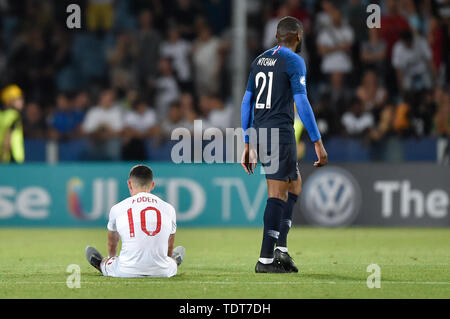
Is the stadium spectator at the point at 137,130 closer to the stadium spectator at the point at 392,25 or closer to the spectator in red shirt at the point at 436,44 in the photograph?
the stadium spectator at the point at 392,25

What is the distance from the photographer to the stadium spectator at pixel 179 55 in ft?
61.3

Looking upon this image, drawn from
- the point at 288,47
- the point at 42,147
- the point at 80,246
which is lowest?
the point at 80,246

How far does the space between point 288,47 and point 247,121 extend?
0.77m

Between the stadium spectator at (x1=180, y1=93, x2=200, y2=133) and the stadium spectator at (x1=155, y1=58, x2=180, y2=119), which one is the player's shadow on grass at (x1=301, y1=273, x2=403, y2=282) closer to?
the stadium spectator at (x1=180, y1=93, x2=200, y2=133)

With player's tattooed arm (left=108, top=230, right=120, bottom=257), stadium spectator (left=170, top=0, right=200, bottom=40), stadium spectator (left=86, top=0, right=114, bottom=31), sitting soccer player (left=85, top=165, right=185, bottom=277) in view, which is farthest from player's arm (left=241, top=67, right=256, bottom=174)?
stadium spectator (left=86, top=0, right=114, bottom=31)

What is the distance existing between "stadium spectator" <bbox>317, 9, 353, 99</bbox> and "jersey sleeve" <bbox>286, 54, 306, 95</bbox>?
30.4 ft

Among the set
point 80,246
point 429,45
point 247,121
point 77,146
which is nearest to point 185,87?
point 77,146

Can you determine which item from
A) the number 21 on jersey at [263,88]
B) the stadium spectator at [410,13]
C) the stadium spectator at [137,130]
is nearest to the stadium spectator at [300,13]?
the stadium spectator at [410,13]

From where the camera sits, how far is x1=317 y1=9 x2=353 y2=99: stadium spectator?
18.0 m

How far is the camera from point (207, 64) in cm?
1853

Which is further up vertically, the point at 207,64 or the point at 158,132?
the point at 207,64

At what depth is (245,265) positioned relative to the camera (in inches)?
380

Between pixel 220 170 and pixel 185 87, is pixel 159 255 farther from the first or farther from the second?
pixel 185 87

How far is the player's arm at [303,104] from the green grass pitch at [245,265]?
112 centimetres
